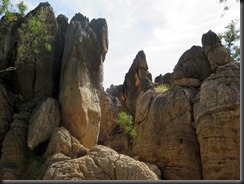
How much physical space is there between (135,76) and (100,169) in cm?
2315

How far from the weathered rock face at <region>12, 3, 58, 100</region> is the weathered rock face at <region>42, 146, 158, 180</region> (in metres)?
5.32

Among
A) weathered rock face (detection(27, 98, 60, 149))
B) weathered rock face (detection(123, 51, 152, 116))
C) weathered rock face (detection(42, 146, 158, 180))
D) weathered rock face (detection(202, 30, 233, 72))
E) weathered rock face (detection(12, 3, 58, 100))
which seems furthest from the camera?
weathered rock face (detection(123, 51, 152, 116))

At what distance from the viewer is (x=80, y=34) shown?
17.6 metres

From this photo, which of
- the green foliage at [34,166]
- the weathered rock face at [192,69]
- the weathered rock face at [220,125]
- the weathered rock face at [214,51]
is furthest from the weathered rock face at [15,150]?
the weathered rock face at [214,51]

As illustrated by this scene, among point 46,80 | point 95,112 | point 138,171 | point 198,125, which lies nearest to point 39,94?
point 46,80

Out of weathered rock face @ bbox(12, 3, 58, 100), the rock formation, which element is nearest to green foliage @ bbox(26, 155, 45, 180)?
the rock formation

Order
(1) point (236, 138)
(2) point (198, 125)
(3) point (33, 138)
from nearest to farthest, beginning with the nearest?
(3) point (33, 138), (1) point (236, 138), (2) point (198, 125)

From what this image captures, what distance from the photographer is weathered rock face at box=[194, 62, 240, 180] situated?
1827 centimetres

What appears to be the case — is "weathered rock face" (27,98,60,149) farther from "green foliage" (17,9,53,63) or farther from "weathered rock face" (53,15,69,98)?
"green foliage" (17,9,53,63)

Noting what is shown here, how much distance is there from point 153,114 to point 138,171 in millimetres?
10646

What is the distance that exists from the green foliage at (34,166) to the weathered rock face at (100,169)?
1.48 meters

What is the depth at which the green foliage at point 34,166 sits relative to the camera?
13828 mm

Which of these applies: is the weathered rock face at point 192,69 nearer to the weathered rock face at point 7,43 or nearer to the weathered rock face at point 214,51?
the weathered rock face at point 214,51

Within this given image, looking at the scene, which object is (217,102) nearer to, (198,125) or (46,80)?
(198,125)
